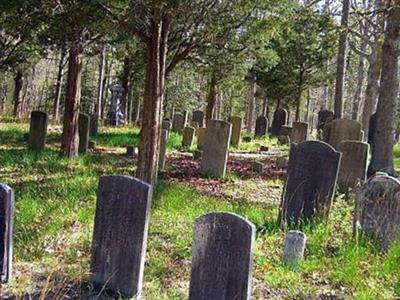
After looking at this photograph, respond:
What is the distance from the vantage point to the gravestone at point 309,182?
6.62m

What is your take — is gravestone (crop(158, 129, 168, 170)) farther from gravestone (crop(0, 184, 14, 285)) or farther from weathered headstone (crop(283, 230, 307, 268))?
gravestone (crop(0, 184, 14, 285))

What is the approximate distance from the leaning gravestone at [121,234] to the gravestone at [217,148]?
6330 mm

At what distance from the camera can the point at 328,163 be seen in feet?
21.7

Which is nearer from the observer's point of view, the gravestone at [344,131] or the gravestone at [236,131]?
the gravestone at [344,131]

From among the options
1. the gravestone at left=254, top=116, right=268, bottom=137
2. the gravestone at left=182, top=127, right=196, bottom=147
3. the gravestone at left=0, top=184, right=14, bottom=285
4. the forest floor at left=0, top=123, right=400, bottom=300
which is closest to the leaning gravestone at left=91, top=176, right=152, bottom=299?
the forest floor at left=0, top=123, right=400, bottom=300

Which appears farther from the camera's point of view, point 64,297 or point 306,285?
point 306,285

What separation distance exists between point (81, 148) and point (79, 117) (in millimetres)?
755

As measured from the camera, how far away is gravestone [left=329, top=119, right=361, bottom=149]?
40.1 feet

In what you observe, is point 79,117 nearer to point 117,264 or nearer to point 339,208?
point 339,208

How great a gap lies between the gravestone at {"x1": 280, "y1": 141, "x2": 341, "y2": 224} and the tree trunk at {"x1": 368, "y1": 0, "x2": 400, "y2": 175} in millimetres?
4377

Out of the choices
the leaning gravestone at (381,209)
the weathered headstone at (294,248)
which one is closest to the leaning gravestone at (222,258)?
the weathered headstone at (294,248)

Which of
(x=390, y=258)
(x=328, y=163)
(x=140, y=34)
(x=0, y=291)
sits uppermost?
(x=140, y=34)

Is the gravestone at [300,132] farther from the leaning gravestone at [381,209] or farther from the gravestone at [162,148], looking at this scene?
the leaning gravestone at [381,209]

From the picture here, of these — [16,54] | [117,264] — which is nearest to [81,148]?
[117,264]
